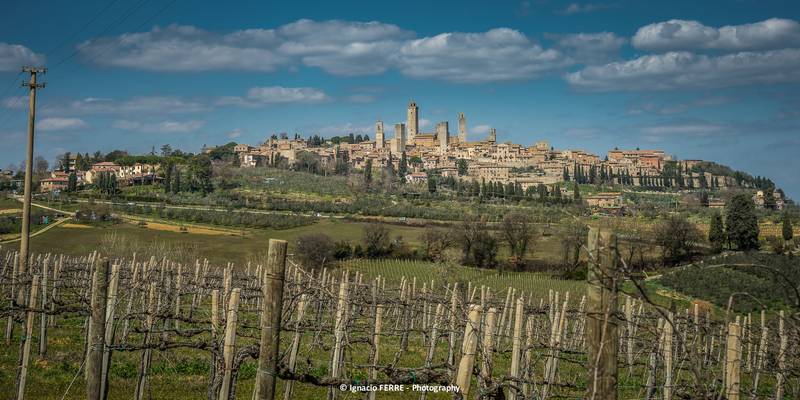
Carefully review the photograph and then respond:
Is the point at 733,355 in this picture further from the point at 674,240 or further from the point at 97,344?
the point at 674,240

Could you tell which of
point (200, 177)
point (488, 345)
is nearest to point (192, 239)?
point (200, 177)

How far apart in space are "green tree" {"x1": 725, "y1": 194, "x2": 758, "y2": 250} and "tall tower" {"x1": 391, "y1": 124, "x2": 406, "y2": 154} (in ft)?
323

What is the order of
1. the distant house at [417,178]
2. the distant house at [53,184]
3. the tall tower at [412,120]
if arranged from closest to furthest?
the distant house at [53,184] → the distant house at [417,178] → the tall tower at [412,120]

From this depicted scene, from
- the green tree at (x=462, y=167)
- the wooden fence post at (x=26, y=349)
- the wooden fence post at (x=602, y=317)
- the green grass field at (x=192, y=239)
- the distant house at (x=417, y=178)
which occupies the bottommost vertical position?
the green grass field at (x=192, y=239)

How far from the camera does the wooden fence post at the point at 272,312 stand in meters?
3.35

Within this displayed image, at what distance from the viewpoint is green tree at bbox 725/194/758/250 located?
3991 centimetres

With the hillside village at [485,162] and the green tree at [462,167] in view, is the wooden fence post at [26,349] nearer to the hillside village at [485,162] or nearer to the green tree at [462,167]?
the hillside village at [485,162]

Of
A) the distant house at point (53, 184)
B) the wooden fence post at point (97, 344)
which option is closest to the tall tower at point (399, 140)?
the distant house at point (53, 184)

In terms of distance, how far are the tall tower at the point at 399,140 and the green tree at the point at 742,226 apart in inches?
3882

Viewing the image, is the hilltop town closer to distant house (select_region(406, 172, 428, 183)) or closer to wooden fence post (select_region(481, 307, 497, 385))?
distant house (select_region(406, 172, 428, 183))

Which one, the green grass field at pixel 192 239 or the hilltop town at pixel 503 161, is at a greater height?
the hilltop town at pixel 503 161

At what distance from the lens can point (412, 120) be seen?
150 m

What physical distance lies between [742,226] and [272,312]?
4302 cm

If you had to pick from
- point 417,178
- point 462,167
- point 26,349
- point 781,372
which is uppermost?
point 462,167
